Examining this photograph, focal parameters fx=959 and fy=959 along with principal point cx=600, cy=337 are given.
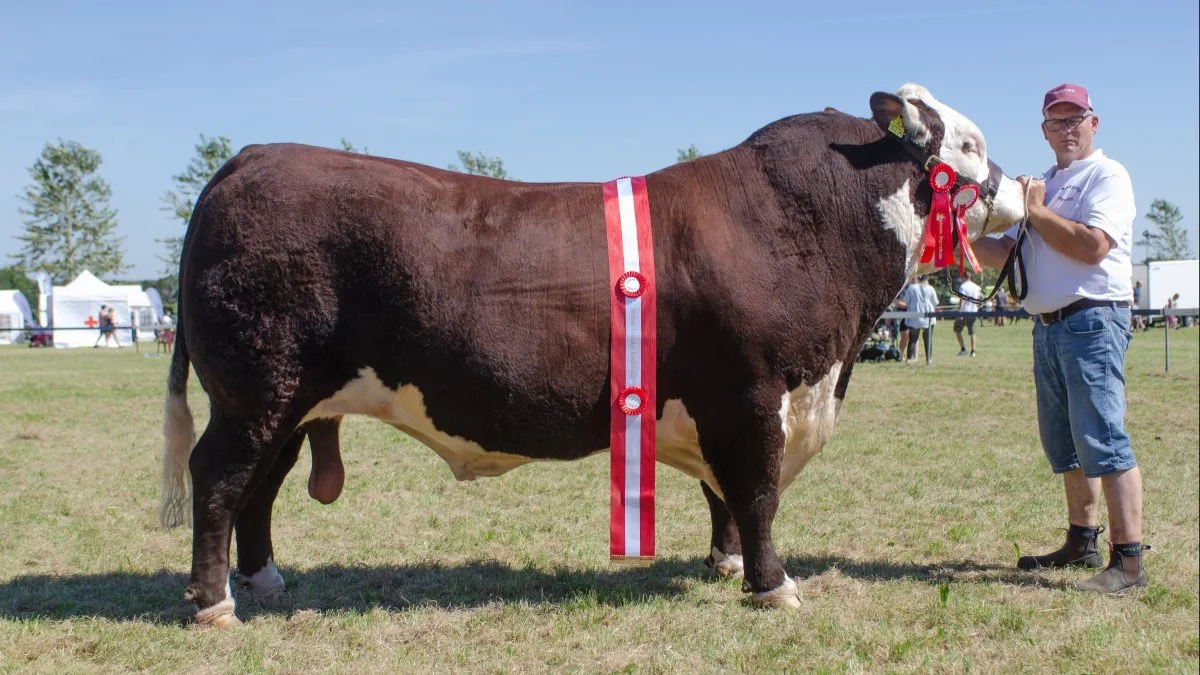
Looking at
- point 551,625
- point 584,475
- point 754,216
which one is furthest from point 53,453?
point 754,216

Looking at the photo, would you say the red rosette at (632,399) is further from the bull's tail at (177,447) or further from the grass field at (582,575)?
the bull's tail at (177,447)

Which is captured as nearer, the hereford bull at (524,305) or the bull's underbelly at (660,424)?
the hereford bull at (524,305)

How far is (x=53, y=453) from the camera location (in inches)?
327

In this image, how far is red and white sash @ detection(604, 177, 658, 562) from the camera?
12.8 ft

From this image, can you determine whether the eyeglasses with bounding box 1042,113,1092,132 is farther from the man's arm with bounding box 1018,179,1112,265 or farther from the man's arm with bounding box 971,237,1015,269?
the man's arm with bounding box 971,237,1015,269

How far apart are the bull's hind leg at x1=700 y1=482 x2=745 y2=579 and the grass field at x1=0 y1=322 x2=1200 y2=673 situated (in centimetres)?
15

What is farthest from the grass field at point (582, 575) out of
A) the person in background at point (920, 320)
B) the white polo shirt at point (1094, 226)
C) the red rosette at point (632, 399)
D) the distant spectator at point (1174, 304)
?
the distant spectator at point (1174, 304)

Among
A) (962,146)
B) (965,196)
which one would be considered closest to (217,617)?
(965,196)

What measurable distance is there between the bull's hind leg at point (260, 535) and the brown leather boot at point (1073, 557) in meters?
3.64

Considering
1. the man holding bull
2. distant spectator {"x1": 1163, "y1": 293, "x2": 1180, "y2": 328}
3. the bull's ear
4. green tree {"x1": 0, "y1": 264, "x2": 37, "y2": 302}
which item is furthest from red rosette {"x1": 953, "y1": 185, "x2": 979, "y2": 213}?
green tree {"x1": 0, "y1": 264, "x2": 37, "y2": 302}

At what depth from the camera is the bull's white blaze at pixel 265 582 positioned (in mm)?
4465

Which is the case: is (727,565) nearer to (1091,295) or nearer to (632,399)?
(632,399)

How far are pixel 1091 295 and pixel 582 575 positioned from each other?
2.71 metres

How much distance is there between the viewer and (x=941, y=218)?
13.9 feet
